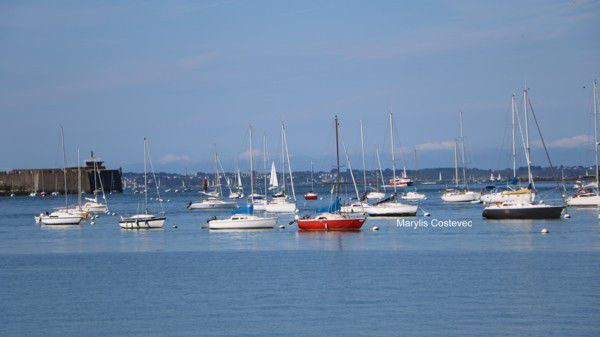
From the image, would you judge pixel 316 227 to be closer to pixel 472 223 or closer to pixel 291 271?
pixel 472 223

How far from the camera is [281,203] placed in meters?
115

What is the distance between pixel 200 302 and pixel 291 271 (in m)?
10.4

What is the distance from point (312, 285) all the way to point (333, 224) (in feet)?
101

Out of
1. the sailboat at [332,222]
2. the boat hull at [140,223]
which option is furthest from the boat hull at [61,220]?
the sailboat at [332,222]

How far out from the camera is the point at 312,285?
4169 centimetres

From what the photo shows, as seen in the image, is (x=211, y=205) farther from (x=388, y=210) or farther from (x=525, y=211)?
(x=525, y=211)

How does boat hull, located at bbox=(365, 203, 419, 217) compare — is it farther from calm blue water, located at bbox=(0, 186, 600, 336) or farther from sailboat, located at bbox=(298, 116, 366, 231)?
calm blue water, located at bbox=(0, 186, 600, 336)

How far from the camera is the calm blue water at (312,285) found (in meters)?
31.9

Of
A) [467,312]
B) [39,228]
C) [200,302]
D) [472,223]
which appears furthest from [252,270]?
[39,228]

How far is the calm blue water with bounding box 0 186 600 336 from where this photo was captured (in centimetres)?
3189

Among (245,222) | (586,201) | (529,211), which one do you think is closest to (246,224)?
(245,222)

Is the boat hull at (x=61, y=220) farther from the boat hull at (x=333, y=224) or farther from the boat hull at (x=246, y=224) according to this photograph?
the boat hull at (x=333, y=224)

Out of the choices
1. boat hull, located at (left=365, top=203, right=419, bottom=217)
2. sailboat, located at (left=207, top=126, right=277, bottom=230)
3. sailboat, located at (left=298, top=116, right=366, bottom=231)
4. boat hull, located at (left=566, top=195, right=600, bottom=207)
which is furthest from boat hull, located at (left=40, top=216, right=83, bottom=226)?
boat hull, located at (left=566, top=195, right=600, bottom=207)

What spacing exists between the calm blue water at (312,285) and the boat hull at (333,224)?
129 cm
